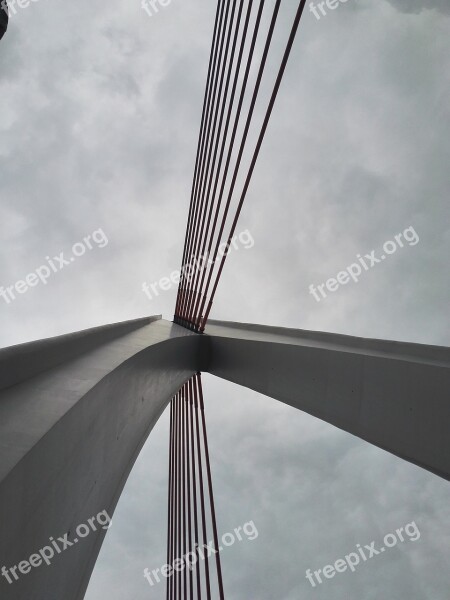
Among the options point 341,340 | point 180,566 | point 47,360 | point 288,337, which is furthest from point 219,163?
point 180,566

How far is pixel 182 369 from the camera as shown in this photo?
9.30 meters

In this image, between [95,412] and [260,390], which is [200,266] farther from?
[95,412]

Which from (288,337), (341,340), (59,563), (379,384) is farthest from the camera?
(288,337)

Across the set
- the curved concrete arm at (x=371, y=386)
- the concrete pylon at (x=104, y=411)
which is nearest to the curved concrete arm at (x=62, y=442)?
the concrete pylon at (x=104, y=411)

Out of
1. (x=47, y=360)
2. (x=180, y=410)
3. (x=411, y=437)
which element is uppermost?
(x=180, y=410)

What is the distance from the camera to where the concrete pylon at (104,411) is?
2.48 metres

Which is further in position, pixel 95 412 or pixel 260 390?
pixel 260 390

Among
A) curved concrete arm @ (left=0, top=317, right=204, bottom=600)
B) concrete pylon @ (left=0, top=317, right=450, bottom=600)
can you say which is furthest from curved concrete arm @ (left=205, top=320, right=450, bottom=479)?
curved concrete arm @ (left=0, top=317, right=204, bottom=600)

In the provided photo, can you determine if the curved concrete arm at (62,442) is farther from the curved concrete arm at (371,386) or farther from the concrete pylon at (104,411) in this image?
the curved concrete arm at (371,386)

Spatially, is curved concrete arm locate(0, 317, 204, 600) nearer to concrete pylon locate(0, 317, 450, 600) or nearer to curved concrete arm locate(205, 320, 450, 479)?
concrete pylon locate(0, 317, 450, 600)

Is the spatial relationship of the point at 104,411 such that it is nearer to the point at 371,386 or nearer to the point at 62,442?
the point at 62,442

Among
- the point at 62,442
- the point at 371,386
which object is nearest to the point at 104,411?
the point at 62,442

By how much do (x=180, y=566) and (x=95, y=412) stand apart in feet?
26.7

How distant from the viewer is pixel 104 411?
4094 mm
